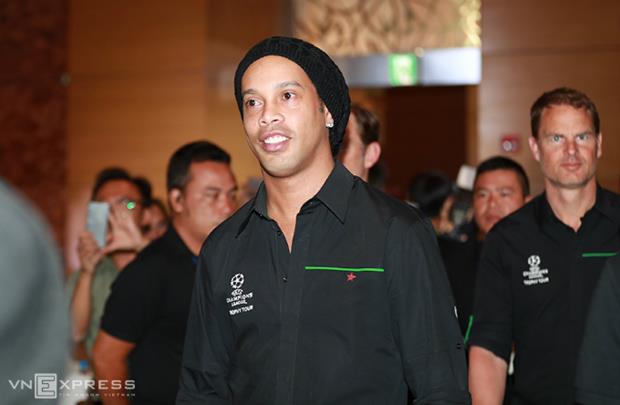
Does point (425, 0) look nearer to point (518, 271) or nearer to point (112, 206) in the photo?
point (112, 206)

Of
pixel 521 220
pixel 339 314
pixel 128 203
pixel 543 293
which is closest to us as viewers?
pixel 339 314

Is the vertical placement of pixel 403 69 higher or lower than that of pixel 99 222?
higher

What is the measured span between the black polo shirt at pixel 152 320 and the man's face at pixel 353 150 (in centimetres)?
66

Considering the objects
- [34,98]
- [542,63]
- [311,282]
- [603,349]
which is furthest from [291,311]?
[34,98]

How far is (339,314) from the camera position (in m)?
1.81

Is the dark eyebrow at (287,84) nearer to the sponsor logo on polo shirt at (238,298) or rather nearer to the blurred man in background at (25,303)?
the sponsor logo on polo shirt at (238,298)

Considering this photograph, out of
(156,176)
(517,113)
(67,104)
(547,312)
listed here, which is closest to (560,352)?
(547,312)

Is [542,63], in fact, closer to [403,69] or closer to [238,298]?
[403,69]

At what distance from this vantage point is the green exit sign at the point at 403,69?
23.3 ft

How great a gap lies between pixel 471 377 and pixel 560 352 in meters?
0.28

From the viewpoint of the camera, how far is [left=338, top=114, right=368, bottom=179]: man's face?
302 centimetres

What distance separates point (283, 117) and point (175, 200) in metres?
1.43
